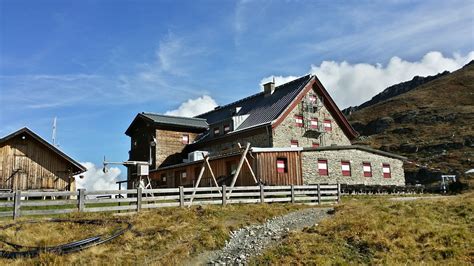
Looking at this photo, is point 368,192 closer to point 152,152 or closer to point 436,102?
point 152,152

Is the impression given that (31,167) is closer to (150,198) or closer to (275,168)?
(150,198)

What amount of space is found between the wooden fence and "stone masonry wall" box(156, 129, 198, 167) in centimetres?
1691

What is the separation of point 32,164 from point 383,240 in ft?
82.5

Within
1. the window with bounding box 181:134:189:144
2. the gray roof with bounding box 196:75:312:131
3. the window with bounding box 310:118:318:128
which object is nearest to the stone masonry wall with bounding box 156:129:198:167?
the window with bounding box 181:134:189:144

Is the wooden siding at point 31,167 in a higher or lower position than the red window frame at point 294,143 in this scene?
lower

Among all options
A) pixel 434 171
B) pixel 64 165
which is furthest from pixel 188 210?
pixel 434 171

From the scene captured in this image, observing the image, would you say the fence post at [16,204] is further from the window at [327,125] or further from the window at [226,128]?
the window at [327,125]

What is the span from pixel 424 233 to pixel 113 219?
12366 mm

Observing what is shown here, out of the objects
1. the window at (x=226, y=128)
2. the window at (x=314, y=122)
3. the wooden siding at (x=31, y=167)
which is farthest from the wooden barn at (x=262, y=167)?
the wooden siding at (x=31, y=167)

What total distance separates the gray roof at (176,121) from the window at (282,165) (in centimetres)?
1535

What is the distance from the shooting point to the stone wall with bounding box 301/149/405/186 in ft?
105

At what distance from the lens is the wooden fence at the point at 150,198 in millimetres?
18203

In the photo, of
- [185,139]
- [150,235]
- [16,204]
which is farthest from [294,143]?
[16,204]

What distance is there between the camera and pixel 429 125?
8719cm
